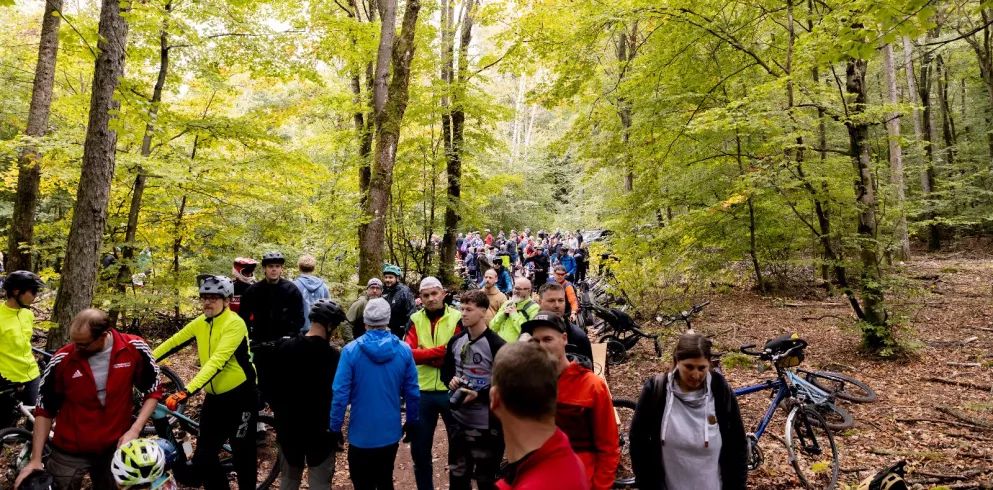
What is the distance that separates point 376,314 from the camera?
350cm

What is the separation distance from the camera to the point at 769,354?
200 inches

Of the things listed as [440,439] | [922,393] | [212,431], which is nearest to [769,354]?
[922,393]

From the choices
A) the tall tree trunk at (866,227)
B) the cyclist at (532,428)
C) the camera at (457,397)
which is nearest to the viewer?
the cyclist at (532,428)

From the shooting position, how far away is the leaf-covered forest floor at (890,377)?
475cm

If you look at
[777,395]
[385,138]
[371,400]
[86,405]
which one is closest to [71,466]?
[86,405]

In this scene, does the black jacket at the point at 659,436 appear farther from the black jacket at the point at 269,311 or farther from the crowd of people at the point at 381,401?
the black jacket at the point at 269,311

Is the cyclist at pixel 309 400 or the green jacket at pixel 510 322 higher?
the green jacket at pixel 510 322

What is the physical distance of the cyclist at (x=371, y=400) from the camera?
11.2 feet

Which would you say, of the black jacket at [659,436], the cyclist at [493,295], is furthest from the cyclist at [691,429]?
the cyclist at [493,295]

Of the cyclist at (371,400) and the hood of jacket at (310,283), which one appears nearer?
the cyclist at (371,400)

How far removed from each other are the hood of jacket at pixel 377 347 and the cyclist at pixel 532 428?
1.89 m

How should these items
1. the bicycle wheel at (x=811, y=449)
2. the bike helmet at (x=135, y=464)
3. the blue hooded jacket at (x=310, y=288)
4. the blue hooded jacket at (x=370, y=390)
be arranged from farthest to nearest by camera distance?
the blue hooded jacket at (x=310, y=288), the bicycle wheel at (x=811, y=449), the blue hooded jacket at (x=370, y=390), the bike helmet at (x=135, y=464)

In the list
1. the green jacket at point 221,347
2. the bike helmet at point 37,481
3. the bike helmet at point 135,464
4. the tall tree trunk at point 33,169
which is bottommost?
the bike helmet at point 37,481

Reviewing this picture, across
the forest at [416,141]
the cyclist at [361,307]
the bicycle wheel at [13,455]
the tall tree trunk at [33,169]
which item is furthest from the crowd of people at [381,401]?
the tall tree trunk at [33,169]
